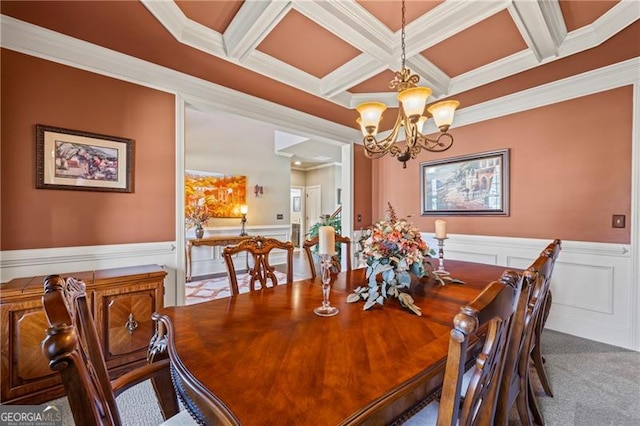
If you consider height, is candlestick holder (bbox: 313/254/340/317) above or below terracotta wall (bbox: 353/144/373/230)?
below

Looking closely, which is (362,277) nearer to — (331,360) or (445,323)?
(445,323)

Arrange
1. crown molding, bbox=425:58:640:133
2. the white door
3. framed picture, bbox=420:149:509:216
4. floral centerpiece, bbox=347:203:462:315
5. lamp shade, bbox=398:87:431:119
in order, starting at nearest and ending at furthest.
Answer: floral centerpiece, bbox=347:203:462:315, lamp shade, bbox=398:87:431:119, crown molding, bbox=425:58:640:133, framed picture, bbox=420:149:509:216, the white door

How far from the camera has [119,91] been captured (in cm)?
229

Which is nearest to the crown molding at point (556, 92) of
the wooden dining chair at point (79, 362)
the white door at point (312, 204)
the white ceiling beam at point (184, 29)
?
the white ceiling beam at point (184, 29)

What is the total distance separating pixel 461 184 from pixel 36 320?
13.5 ft

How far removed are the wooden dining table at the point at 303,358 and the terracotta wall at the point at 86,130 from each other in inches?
55.2

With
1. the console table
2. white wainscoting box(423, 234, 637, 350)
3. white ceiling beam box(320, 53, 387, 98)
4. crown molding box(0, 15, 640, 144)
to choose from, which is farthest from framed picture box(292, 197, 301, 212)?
white wainscoting box(423, 234, 637, 350)

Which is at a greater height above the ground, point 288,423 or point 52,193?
point 52,193

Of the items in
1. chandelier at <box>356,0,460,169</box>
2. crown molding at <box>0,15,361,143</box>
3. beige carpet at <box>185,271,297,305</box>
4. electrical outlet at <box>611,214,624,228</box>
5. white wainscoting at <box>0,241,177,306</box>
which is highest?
crown molding at <box>0,15,361,143</box>

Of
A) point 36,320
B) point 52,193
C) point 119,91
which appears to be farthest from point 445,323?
point 119,91

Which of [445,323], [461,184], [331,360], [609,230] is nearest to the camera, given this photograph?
[331,360]

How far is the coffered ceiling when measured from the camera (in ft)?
5.91

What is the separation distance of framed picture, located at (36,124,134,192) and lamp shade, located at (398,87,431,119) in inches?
88.2

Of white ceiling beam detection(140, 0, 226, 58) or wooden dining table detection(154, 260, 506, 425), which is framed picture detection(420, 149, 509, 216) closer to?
wooden dining table detection(154, 260, 506, 425)
